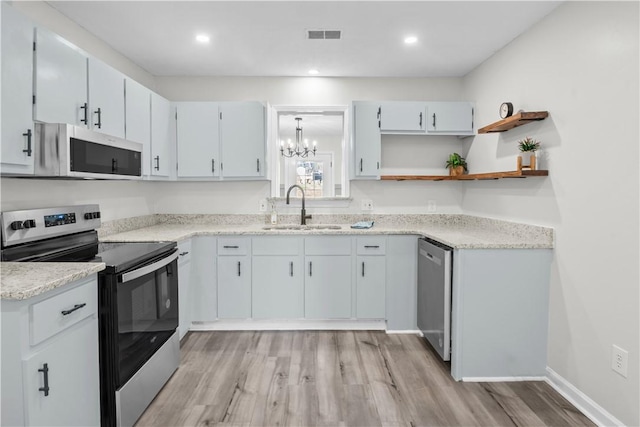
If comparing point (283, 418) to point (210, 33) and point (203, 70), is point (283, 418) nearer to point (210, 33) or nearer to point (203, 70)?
point (210, 33)

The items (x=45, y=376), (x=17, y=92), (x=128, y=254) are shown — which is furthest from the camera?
(x=128, y=254)

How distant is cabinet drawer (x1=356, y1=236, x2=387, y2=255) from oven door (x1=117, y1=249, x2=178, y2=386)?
1563 millimetres

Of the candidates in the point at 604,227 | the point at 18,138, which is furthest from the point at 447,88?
the point at 18,138

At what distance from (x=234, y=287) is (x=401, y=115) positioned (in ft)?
7.46

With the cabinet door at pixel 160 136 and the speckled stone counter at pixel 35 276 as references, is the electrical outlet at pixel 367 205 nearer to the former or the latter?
the cabinet door at pixel 160 136

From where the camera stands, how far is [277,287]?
3.32 m

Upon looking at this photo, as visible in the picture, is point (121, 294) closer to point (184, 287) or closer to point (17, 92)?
point (17, 92)

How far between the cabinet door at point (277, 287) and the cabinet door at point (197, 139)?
1.06m

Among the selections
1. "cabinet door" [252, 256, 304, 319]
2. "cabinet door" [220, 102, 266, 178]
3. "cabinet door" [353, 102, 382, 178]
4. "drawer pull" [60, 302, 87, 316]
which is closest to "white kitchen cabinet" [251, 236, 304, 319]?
"cabinet door" [252, 256, 304, 319]

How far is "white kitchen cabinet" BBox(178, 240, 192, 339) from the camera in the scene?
2.99 metres

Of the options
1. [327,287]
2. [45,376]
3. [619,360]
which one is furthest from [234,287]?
[619,360]

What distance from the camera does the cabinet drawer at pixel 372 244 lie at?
3.30 m

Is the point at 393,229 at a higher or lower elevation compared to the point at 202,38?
lower

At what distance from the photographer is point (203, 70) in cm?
366
